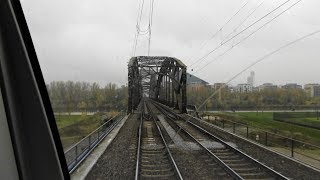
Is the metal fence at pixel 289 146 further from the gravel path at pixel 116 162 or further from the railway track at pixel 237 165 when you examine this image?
the gravel path at pixel 116 162

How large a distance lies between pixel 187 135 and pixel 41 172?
69.1 feet

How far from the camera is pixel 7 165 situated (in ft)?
9.34

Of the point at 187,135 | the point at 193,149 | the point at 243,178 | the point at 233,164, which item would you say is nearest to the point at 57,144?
the point at 243,178

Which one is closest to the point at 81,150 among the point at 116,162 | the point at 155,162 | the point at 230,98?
the point at 116,162

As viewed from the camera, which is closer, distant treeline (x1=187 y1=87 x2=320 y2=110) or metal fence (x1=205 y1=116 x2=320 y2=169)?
distant treeline (x1=187 y1=87 x2=320 y2=110)

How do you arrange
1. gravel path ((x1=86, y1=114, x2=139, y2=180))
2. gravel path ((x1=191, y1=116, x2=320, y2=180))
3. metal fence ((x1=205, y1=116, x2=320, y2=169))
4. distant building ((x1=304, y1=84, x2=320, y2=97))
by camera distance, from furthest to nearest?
distant building ((x1=304, y1=84, x2=320, y2=97)) → metal fence ((x1=205, y1=116, x2=320, y2=169)) → gravel path ((x1=86, y1=114, x2=139, y2=180)) → gravel path ((x1=191, y1=116, x2=320, y2=180))

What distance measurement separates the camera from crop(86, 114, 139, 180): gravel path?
12125 mm

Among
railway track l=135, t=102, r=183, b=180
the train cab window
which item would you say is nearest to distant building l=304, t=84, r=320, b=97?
railway track l=135, t=102, r=183, b=180

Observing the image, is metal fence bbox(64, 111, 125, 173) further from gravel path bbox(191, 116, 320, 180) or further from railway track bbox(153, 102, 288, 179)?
gravel path bbox(191, 116, 320, 180)

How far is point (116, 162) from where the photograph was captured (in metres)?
14.6

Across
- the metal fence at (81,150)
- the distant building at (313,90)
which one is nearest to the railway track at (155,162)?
the metal fence at (81,150)

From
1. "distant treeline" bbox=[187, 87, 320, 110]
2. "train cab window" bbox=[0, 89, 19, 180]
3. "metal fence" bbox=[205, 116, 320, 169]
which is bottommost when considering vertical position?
"metal fence" bbox=[205, 116, 320, 169]

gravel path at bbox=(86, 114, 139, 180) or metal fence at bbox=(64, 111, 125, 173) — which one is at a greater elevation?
metal fence at bbox=(64, 111, 125, 173)

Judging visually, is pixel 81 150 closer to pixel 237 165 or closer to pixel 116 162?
pixel 116 162
